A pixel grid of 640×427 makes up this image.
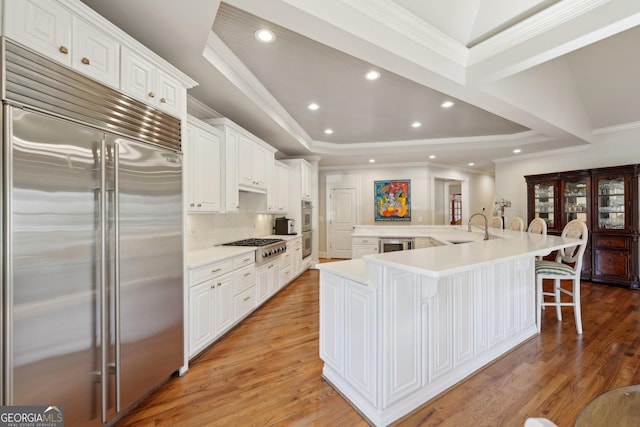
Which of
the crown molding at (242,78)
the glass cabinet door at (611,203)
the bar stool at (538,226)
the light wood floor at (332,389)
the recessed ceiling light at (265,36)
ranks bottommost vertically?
the light wood floor at (332,389)

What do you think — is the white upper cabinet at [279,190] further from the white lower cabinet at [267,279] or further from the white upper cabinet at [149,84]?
the white upper cabinet at [149,84]

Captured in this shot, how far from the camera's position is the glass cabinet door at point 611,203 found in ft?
15.1

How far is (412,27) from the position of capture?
2186 millimetres

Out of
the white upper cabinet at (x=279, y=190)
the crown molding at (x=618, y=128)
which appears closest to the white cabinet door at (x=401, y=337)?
the white upper cabinet at (x=279, y=190)

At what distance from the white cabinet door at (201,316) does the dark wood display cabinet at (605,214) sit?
235 inches

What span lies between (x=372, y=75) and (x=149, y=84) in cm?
207

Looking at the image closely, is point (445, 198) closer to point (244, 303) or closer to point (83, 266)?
point (244, 303)

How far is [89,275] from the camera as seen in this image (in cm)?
148

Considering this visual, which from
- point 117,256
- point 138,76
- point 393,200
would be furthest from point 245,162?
point 393,200

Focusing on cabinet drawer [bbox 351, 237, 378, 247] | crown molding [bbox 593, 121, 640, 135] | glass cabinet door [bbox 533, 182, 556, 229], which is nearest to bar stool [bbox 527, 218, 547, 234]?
glass cabinet door [bbox 533, 182, 556, 229]

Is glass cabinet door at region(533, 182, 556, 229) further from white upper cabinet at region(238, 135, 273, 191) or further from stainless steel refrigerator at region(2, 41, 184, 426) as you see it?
stainless steel refrigerator at region(2, 41, 184, 426)

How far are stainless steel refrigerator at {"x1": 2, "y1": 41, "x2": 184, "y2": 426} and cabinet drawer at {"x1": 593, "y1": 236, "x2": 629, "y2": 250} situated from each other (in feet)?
20.8

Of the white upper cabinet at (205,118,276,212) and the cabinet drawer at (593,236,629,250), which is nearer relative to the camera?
the white upper cabinet at (205,118,276,212)

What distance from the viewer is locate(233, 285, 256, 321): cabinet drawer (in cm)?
303
